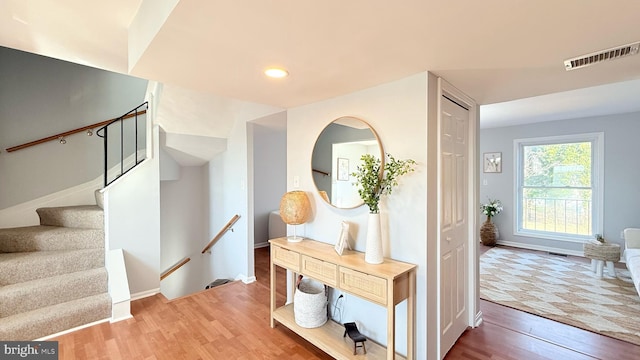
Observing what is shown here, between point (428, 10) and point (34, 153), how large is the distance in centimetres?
457

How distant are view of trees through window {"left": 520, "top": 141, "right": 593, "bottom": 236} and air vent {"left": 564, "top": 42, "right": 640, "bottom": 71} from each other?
4113 millimetres

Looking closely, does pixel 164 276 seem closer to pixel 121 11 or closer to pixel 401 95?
pixel 121 11

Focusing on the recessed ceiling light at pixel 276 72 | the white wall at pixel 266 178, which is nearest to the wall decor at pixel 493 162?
the white wall at pixel 266 178

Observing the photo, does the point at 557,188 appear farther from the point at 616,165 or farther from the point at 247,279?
the point at 247,279

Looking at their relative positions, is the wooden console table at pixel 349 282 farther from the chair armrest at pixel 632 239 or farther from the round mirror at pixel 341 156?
the chair armrest at pixel 632 239

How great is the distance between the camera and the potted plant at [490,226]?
5277 mm

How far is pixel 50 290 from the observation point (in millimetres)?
2400

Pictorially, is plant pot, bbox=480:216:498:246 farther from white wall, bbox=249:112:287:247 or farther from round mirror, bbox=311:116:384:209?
round mirror, bbox=311:116:384:209

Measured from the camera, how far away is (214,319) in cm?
258

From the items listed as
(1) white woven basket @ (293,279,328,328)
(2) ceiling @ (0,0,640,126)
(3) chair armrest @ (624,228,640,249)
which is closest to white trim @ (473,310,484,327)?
(1) white woven basket @ (293,279,328,328)

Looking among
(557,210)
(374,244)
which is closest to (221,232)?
(374,244)

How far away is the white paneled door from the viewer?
6.57ft

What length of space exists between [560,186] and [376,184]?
15.9 feet

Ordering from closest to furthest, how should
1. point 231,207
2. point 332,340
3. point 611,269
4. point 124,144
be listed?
point 332,340
point 611,269
point 231,207
point 124,144
